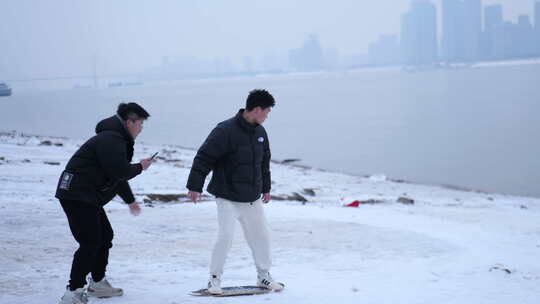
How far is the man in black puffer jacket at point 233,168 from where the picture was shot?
5.38m

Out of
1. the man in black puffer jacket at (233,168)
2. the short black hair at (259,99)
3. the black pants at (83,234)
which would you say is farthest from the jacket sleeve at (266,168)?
the black pants at (83,234)

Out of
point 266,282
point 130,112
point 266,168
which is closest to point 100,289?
point 266,282

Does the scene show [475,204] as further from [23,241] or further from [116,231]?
[23,241]

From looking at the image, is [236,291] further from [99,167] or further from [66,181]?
[66,181]

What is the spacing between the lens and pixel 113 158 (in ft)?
16.0

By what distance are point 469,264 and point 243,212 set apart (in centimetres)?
322

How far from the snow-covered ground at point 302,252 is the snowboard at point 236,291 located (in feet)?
0.27

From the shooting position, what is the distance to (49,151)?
19906 mm

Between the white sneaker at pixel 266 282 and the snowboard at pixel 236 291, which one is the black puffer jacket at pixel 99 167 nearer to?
the snowboard at pixel 236 291

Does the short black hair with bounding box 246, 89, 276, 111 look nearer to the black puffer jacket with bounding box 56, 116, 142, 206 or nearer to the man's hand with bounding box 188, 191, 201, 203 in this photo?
the man's hand with bounding box 188, 191, 201, 203

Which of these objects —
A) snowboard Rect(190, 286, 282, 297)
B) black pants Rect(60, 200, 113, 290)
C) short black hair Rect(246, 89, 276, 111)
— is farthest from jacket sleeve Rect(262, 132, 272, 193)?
black pants Rect(60, 200, 113, 290)

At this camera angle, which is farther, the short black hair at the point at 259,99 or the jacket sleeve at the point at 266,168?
the jacket sleeve at the point at 266,168

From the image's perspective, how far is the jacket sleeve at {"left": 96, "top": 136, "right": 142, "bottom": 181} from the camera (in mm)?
4875

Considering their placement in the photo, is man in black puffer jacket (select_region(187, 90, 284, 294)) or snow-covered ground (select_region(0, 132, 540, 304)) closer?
man in black puffer jacket (select_region(187, 90, 284, 294))
